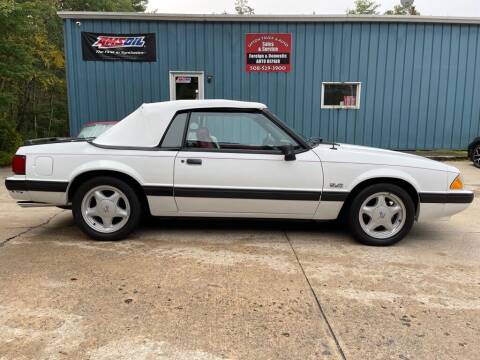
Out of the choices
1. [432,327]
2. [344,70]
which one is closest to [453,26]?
[344,70]

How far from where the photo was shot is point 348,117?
1184 cm

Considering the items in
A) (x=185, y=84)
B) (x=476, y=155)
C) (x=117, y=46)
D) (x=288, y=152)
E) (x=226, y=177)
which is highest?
(x=117, y=46)

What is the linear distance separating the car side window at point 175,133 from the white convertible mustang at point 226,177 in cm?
1

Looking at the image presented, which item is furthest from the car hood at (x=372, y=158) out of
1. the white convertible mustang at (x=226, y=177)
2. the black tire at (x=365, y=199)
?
the black tire at (x=365, y=199)

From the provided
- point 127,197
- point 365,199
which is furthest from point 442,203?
point 127,197

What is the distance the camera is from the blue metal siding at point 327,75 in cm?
1129

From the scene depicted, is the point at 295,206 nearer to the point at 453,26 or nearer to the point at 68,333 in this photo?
the point at 68,333

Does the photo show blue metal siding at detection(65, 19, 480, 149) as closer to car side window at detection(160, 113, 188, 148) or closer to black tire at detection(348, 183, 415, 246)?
car side window at detection(160, 113, 188, 148)

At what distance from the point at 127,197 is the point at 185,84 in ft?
26.4

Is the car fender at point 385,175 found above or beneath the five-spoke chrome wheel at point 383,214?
above

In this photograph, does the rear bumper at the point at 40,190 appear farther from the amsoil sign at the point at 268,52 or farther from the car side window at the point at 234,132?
the amsoil sign at the point at 268,52

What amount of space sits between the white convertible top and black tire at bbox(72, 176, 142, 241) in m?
0.41

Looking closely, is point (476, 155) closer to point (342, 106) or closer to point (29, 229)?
point (342, 106)

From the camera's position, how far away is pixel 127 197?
413cm
